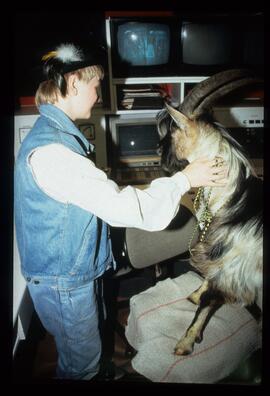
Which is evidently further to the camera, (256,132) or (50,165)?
(256,132)

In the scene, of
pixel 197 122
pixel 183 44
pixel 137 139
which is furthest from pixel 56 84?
pixel 137 139

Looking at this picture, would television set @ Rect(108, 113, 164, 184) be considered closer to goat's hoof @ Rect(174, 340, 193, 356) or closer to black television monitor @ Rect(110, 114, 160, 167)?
black television monitor @ Rect(110, 114, 160, 167)

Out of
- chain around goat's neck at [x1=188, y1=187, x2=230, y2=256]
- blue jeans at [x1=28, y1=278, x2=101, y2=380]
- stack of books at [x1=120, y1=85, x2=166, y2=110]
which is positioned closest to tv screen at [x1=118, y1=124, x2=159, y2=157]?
stack of books at [x1=120, y1=85, x2=166, y2=110]

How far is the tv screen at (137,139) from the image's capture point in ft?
7.00

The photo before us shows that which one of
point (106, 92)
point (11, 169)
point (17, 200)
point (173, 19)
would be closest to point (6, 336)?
point (17, 200)

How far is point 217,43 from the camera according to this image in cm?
173

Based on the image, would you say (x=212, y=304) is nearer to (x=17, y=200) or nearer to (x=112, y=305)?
(x=112, y=305)

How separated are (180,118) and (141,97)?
96cm

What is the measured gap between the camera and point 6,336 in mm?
1176

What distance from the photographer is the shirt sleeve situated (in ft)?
2.98

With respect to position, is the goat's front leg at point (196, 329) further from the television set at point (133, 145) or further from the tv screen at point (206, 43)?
the tv screen at point (206, 43)

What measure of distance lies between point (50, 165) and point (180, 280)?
869 mm

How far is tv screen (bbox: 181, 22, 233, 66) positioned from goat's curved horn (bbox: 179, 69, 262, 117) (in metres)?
0.73

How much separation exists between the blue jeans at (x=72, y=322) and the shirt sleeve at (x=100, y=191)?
0.40 meters
